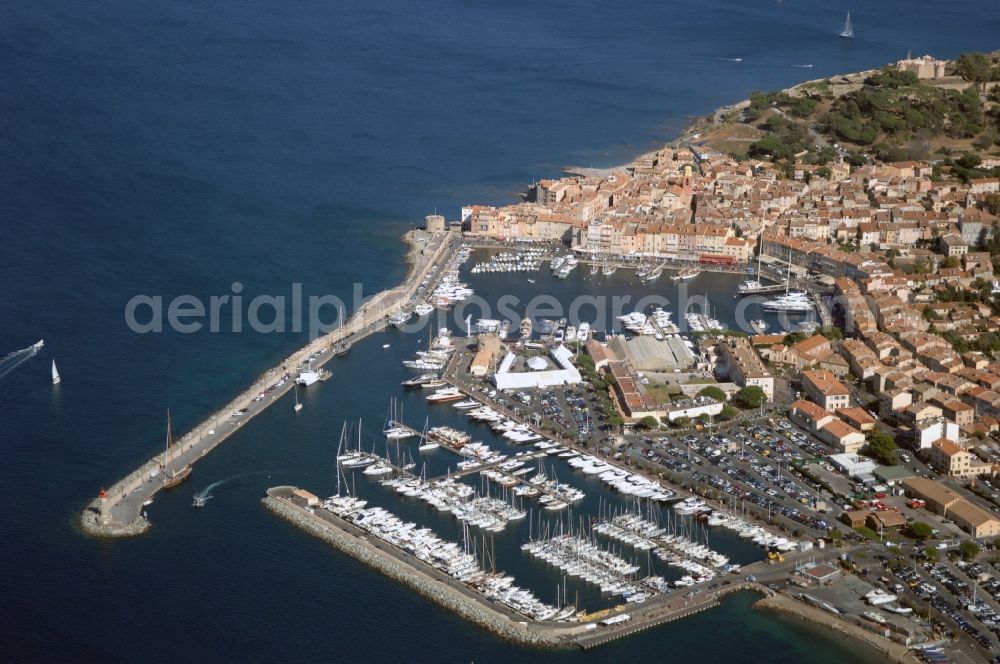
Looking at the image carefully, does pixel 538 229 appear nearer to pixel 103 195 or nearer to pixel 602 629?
pixel 103 195

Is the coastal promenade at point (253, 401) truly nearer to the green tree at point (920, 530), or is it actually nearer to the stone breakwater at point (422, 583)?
the stone breakwater at point (422, 583)

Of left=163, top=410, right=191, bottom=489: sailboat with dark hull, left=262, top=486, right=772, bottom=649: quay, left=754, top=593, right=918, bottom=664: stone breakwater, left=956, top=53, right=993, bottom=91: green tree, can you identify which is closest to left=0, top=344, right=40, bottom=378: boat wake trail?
left=163, top=410, right=191, bottom=489: sailboat with dark hull

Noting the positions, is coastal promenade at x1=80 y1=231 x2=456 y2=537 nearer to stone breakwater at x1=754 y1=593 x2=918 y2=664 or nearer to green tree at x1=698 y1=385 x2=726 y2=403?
green tree at x1=698 y1=385 x2=726 y2=403

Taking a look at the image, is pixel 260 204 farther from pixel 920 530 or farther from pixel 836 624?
pixel 836 624

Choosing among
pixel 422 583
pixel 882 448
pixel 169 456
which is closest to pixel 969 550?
pixel 882 448

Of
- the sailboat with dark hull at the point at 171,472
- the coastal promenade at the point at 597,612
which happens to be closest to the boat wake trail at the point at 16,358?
the sailboat with dark hull at the point at 171,472

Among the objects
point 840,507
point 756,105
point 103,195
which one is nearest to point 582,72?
point 756,105
